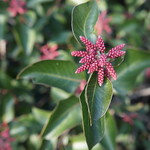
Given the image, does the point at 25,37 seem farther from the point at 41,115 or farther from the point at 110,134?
the point at 110,134

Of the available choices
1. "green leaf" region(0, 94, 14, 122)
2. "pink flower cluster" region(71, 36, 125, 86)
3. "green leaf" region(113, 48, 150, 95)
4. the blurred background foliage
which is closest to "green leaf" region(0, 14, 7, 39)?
the blurred background foliage

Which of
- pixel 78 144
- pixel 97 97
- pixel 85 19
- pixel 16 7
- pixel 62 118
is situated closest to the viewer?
pixel 97 97

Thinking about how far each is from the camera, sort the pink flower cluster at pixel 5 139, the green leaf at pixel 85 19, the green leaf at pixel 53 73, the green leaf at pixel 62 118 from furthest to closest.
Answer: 1. the pink flower cluster at pixel 5 139
2. the green leaf at pixel 62 118
3. the green leaf at pixel 53 73
4. the green leaf at pixel 85 19

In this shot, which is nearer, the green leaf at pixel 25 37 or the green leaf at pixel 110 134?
the green leaf at pixel 110 134

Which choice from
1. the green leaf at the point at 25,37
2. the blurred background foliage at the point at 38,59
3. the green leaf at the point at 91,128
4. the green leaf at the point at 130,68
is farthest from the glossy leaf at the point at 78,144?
the green leaf at the point at 25,37

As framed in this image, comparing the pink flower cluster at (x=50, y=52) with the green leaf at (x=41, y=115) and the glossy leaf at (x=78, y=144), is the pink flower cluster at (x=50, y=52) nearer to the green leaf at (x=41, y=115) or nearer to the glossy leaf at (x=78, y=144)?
the green leaf at (x=41, y=115)

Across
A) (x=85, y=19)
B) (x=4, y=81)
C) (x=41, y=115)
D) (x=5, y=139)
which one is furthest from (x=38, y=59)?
(x=85, y=19)

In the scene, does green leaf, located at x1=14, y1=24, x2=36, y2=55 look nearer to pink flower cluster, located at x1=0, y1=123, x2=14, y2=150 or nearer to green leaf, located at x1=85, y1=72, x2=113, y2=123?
pink flower cluster, located at x1=0, y1=123, x2=14, y2=150
